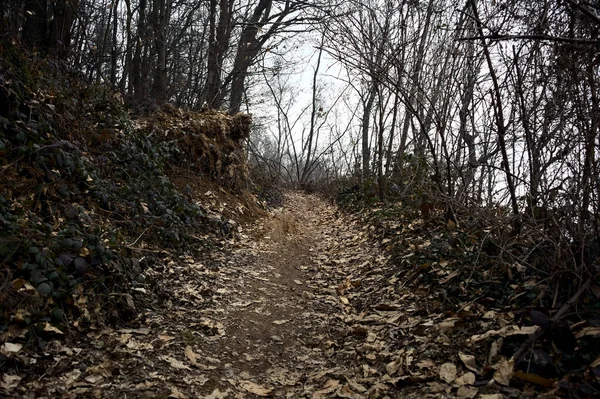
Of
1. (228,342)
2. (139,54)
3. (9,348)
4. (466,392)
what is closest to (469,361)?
(466,392)

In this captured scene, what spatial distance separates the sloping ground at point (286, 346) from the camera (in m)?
2.39

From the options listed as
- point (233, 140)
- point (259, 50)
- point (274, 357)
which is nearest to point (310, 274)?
point (274, 357)

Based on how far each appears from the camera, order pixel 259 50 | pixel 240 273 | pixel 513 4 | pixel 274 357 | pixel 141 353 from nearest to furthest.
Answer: pixel 141 353 < pixel 274 357 < pixel 513 4 < pixel 240 273 < pixel 259 50

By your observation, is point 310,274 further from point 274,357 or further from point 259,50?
point 259,50

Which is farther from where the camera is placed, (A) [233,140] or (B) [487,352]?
(A) [233,140]

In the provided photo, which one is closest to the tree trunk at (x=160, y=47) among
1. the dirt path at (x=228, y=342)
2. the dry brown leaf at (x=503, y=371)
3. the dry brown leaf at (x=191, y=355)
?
the dirt path at (x=228, y=342)

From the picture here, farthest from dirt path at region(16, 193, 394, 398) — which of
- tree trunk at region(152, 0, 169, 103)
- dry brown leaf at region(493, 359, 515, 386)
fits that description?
tree trunk at region(152, 0, 169, 103)

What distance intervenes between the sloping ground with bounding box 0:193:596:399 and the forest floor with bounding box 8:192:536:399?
0.01 m

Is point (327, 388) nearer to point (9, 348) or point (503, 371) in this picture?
point (503, 371)

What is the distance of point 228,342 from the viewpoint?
3.27 meters

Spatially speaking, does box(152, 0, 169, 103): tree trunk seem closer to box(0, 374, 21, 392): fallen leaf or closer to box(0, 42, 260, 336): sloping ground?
box(0, 42, 260, 336): sloping ground

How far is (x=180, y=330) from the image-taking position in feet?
10.8

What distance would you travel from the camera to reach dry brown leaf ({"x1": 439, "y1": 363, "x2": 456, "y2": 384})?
2423mm

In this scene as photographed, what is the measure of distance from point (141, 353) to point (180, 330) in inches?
19.2
